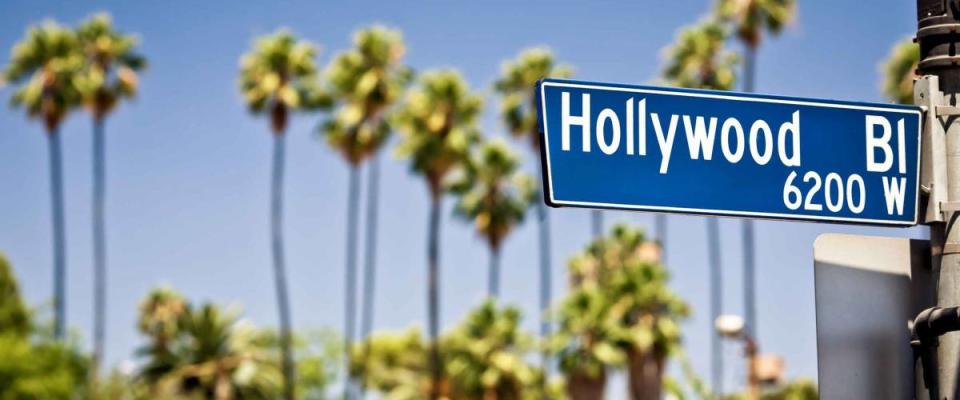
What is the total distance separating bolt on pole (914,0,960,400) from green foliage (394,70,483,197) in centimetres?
6045

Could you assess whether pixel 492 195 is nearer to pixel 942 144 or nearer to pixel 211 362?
pixel 211 362

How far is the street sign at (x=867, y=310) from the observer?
14.9 feet

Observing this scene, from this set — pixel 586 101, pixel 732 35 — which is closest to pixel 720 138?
pixel 586 101

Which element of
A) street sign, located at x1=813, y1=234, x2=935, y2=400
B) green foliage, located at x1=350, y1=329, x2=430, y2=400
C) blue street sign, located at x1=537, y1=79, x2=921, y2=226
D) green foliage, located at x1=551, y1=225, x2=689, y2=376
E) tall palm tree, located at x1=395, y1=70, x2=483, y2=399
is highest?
tall palm tree, located at x1=395, y1=70, x2=483, y2=399

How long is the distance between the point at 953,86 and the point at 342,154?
204ft

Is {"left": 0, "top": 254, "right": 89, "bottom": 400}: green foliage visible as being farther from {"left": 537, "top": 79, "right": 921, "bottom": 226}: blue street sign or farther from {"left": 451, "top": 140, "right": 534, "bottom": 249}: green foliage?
{"left": 537, "top": 79, "right": 921, "bottom": 226}: blue street sign

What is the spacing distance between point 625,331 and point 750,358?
7835mm

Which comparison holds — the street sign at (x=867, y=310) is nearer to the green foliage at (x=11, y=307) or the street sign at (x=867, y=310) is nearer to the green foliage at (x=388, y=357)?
the green foliage at (x=11, y=307)

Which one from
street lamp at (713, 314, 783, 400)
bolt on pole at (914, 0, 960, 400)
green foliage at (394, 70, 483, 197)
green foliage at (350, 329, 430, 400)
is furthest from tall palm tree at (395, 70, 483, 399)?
bolt on pole at (914, 0, 960, 400)

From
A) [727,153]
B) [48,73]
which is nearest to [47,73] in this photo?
[48,73]

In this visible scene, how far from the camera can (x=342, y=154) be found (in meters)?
66.6

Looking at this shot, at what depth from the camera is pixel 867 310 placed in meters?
4.63

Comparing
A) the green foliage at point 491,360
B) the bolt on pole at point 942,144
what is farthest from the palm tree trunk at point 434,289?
the bolt on pole at point 942,144

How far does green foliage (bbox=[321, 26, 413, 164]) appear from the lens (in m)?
65.6
